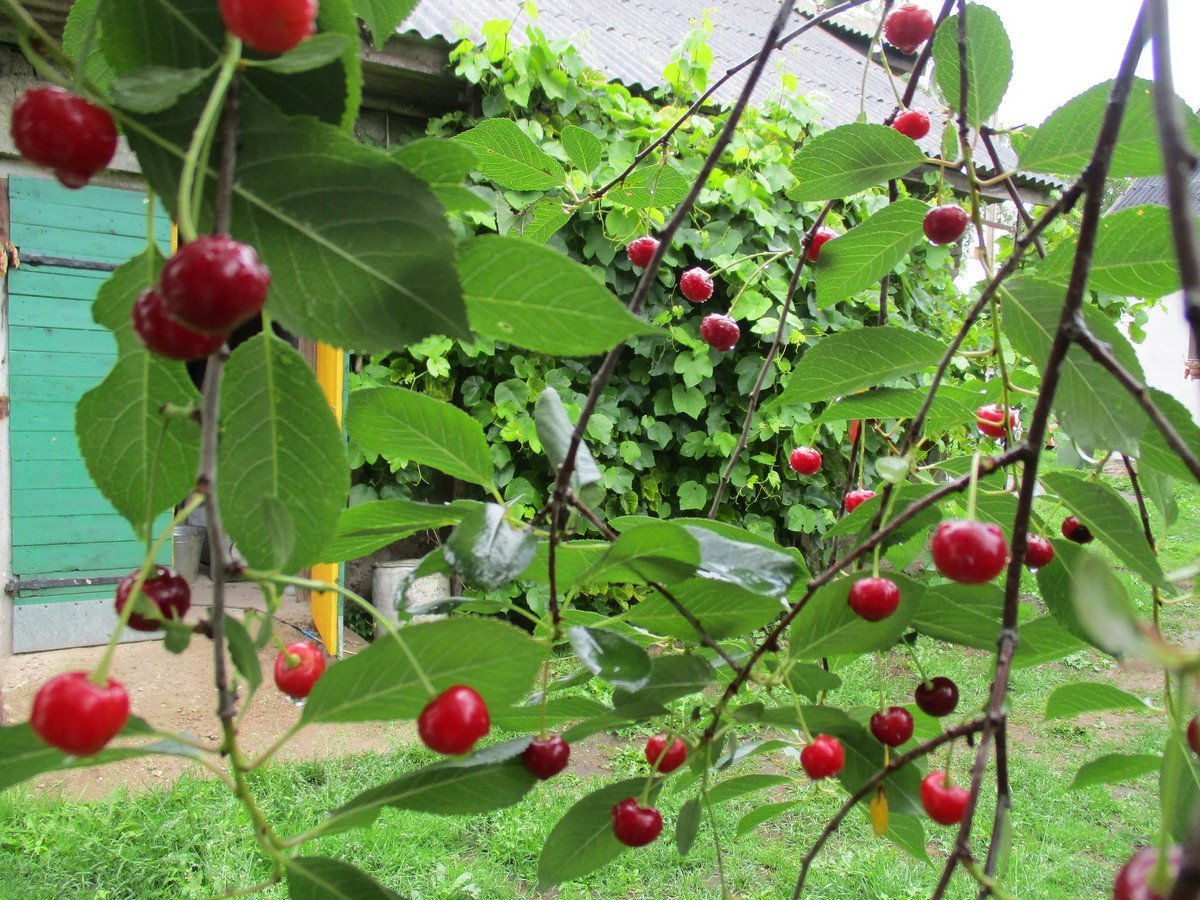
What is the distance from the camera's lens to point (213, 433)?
1.15 feet

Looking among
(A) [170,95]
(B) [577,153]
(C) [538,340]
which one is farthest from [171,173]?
(B) [577,153]

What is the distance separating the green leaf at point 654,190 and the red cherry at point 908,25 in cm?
32

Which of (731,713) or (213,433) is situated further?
(731,713)

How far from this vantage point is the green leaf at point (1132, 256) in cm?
77

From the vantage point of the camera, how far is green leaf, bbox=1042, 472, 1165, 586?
0.72 m

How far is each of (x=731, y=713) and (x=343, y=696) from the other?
0.31m

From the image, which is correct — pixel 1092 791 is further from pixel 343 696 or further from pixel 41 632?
pixel 41 632

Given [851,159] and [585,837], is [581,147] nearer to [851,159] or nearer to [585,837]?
[851,159]

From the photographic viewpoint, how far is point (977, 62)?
35.4 inches

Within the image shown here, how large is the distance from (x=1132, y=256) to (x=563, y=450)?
540 millimetres

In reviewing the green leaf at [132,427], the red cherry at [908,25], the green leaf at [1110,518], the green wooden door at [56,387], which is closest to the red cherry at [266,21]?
the green leaf at [132,427]

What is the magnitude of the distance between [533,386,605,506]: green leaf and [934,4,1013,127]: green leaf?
0.52 metres

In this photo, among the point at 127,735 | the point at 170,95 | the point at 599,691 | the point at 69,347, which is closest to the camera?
the point at 170,95

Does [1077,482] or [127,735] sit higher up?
[1077,482]
